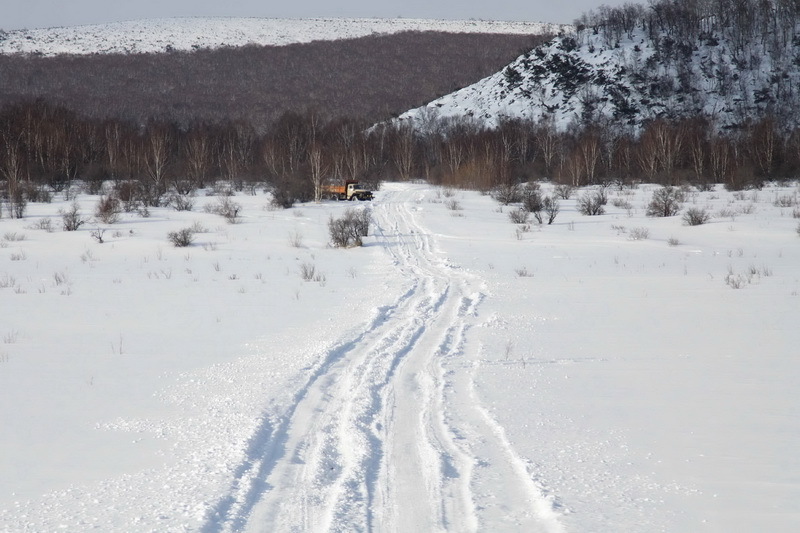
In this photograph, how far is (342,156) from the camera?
173 feet

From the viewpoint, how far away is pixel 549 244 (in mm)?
18812

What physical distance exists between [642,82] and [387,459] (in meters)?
74.7

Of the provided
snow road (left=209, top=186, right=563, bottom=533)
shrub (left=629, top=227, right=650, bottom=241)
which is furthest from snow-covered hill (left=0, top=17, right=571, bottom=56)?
snow road (left=209, top=186, right=563, bottom=533)

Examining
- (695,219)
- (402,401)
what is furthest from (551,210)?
(402,401)

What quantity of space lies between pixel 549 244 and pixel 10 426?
16002mm

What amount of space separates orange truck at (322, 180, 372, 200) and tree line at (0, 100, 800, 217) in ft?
4.48

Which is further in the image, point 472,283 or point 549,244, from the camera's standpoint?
point 549,244

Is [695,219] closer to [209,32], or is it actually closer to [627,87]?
[627,87]

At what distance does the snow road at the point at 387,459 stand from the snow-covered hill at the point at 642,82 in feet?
218

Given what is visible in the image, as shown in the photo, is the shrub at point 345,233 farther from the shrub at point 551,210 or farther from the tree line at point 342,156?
the tree line at point 342,156

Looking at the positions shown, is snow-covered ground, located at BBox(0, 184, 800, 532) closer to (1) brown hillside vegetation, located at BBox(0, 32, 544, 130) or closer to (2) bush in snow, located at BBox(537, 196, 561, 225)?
(2) bush in snow, located at BBox(537, 196, 561, 225)

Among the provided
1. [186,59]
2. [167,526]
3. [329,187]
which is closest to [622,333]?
[167,526]

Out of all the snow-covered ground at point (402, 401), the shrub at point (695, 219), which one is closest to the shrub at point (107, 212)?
the snow-covered ground at point (402, 401)

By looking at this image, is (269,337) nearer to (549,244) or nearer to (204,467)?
(204,467)
